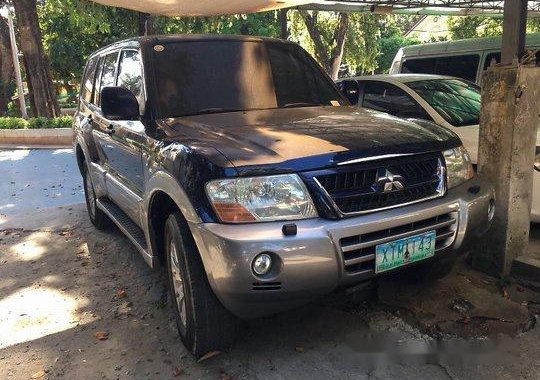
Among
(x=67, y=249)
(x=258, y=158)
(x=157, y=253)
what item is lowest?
(x=67, y=249)

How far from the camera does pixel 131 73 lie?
3.96 meters

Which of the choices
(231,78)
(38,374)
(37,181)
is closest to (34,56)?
(37,181)

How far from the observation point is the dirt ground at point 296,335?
9.35 feet

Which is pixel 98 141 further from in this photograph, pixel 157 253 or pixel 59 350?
pixel 59 350

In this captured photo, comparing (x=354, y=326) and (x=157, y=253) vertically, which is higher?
(x=157, y=253)

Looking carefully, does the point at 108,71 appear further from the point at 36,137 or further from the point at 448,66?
the point at 36,137

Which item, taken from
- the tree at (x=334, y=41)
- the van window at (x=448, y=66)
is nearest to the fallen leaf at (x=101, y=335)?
the van window at (x=448, y=66)

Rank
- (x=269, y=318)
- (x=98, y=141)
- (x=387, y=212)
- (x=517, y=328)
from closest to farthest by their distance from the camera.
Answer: (x=387, y=212), (x=517, y=328), (x=269, y=318), (x=98, y=141)

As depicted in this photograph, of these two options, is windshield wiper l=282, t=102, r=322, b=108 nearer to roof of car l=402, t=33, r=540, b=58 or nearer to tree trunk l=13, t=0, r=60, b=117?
roof of car l=402, t=33, r=540, b=58

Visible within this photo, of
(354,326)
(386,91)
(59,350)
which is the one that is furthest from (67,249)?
(386,91)

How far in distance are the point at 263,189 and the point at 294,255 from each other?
0.36 meters

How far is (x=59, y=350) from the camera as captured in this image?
3252mm

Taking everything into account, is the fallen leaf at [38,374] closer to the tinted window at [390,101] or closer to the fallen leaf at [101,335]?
the fallen leaf at [101,335]

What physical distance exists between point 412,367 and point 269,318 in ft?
3.21
